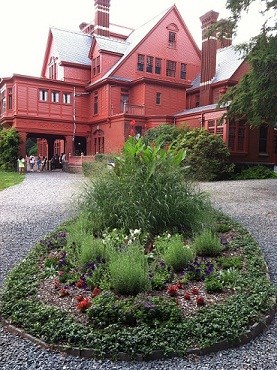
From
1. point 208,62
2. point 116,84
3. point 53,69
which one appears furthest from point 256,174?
point 53,69

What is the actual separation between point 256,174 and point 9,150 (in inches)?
668

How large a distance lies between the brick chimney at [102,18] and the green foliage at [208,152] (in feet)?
58.1

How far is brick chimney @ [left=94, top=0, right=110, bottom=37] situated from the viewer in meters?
32.1

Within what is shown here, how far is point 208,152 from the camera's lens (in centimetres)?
1848

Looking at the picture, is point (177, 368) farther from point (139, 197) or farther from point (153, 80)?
point (153, 80)

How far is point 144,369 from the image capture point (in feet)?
9.85

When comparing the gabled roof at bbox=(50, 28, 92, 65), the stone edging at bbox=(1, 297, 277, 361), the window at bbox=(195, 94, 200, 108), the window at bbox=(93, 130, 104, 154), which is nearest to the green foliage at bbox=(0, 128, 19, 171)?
the window at bbox=(93, 130, 104, 154)

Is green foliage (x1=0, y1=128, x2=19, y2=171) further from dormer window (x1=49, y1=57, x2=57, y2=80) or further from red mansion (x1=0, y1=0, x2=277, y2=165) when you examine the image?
dormer window (x1=49, y1=57, x2=57, y2=80)

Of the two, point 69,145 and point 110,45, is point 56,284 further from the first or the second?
point 110,45

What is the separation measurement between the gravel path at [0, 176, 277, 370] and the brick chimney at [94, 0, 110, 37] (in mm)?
22281

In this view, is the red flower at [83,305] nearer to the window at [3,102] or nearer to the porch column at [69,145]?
the porch column at [69,145]

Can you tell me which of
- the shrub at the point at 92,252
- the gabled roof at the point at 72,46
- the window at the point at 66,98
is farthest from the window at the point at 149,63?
the shrub at the point at 92,252

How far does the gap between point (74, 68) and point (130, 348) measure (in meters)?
29.6

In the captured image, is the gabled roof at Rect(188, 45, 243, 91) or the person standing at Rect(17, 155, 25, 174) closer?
the person standing at Rect(17, 155, 25, 174)
